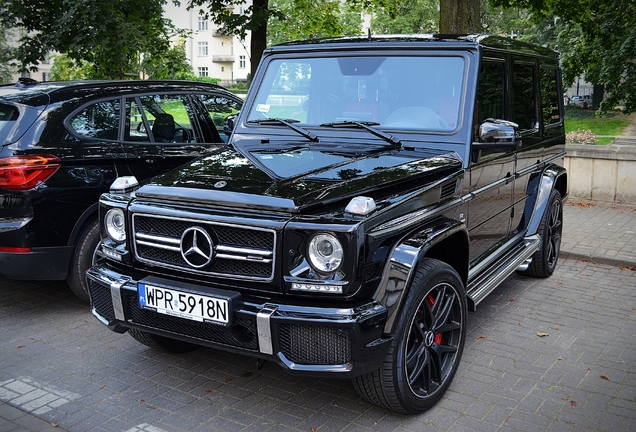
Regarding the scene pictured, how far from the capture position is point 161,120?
652 cm

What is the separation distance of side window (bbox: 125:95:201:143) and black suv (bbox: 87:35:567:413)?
140cm

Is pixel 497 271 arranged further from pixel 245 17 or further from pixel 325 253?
pixel 245 17

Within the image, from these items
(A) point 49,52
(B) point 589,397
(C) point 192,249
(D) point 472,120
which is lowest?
(B) point 589,397

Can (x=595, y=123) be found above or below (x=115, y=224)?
below

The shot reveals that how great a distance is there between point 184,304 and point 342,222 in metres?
1.00

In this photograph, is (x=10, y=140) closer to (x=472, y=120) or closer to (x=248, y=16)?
(x=472, y=120)

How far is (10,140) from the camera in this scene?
5371 mm

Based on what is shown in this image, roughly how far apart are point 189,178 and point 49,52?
9.63m

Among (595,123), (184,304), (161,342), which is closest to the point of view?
(184,304)

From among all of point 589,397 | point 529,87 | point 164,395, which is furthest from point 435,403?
point 529,87

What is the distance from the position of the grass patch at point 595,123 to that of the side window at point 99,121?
84.6ft

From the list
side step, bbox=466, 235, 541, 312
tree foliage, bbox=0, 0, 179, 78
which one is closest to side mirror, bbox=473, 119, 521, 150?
side step, bbox=466, 235, 541, 312

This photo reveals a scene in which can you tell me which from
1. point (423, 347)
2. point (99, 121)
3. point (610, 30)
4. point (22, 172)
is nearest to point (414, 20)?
point (610, 30)

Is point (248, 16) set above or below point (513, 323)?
above
